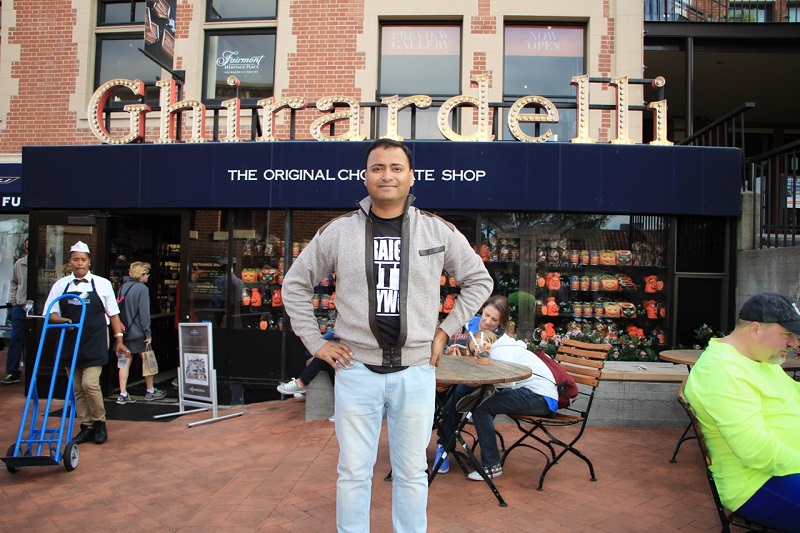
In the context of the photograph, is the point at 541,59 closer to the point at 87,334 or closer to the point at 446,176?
the point at 446,176

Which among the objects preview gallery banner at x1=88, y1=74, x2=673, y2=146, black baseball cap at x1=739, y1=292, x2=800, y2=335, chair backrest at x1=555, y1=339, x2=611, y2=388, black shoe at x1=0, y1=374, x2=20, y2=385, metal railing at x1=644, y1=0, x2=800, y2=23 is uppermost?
metal railing at x1=644, y1=0, x2=800, y2=23

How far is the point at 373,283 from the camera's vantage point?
262 centimetres

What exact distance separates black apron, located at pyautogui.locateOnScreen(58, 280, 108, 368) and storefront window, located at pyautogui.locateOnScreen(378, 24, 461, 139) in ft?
19.3

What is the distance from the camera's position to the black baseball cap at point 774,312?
2586 millimetres

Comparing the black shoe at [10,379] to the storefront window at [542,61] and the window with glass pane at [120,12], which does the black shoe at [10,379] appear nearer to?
the window with glass pane at [120,12]

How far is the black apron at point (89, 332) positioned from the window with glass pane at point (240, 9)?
6785 mm

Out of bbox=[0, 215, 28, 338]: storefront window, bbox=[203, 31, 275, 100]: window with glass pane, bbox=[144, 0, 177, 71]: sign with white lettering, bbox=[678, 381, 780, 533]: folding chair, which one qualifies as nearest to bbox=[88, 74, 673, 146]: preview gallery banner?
bbox=[144, 0, 177, 71]: sign with white lettering

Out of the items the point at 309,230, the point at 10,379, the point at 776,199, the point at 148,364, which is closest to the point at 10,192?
the point at 10,379

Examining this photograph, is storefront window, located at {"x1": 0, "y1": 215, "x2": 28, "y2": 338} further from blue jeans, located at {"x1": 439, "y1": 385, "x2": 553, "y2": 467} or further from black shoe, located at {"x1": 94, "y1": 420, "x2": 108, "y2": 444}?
blue jeans, located at {"x1": 439, "y1": 385, "x2": 553, "y2": 467}

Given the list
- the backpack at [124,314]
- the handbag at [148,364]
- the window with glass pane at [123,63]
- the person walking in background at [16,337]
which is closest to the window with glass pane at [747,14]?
the window with glass pane at [123,63]

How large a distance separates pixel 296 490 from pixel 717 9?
1227 centimetres

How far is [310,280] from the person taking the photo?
9.18 feet

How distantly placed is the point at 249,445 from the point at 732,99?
13.7 metres

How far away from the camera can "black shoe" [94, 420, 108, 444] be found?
5766 mm
